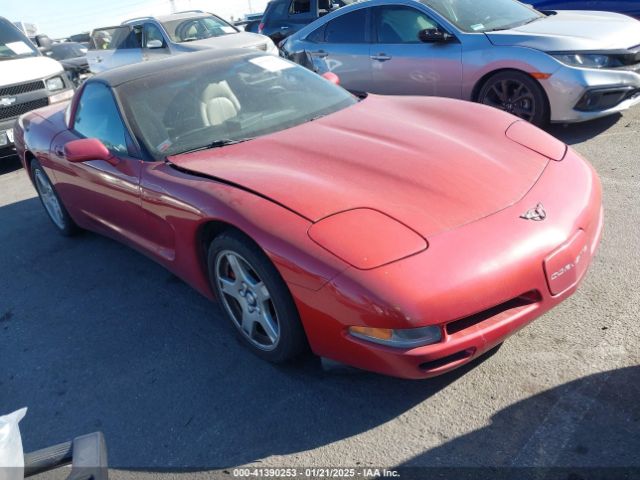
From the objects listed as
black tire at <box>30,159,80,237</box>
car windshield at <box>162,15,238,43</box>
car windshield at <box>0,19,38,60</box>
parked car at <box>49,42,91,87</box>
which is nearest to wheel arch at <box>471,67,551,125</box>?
black tire at <box>30,159,80,237</box>

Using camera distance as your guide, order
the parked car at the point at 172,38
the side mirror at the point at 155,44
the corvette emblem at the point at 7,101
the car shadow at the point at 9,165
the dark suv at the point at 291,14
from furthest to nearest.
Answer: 1. the dark suv at the point at 291,14
2. the side mirror at the point at 155,44
3. the parked car at the point at 172,38
4. the car shadow at the point at 9,165
5. the corvette emblem at the point at 7,101

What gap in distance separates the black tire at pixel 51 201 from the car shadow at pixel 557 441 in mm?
3568

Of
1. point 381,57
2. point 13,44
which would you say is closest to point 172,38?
point 13,44

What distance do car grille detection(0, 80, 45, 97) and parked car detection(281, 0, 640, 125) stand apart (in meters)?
3.51

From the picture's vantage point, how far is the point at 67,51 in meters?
17.0

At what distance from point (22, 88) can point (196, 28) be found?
378 cm

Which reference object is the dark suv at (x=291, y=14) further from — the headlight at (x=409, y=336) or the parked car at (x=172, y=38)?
the headlight at (x=409, y=336)

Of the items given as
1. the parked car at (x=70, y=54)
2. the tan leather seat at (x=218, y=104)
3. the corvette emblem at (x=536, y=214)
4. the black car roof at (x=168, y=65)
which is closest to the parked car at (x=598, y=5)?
the black car roof at (x=168, y=65)

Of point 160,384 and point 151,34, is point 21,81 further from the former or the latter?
point 160,384

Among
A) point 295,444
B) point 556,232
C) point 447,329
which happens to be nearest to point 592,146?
point 556,232

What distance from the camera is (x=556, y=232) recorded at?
2404mm

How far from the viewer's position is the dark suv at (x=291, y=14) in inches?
451

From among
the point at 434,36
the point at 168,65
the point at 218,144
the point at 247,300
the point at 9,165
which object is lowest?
the point at 9,165

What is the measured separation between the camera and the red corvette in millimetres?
2209
